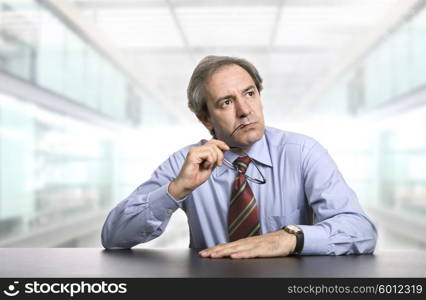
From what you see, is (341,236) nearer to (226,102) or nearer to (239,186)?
(239,186)

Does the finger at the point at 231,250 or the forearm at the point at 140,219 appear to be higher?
the forearm at the point at 140,219

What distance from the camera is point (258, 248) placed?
3.63 ft

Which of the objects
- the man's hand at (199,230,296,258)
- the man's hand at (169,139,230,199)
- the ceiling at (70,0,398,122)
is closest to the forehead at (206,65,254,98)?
the man's hand at (169,139,230,199)

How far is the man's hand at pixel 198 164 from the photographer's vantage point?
1.33 m

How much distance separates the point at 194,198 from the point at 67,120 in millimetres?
6079

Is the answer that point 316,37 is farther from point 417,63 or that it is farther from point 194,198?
point 194,198

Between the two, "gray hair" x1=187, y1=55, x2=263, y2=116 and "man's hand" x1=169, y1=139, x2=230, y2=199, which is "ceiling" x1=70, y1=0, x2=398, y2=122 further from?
"man's hand" x1=169, y1=139, x2=230, y2=199

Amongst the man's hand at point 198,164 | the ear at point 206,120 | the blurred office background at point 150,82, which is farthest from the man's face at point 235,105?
the blurred office background at point 150,82

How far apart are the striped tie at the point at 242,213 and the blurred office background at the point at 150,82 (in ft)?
13.1

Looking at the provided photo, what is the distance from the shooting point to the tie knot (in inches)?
68.2

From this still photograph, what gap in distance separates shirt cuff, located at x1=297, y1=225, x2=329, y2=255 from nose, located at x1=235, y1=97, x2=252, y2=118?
609 mm

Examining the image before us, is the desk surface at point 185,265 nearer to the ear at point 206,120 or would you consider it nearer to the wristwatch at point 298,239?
the wristwatch at point 298,239

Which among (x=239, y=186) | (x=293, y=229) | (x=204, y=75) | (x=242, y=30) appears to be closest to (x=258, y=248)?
(x=293, y=229)

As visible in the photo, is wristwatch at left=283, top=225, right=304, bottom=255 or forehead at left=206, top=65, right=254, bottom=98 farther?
forehead at left=206, top=65, right=254, bottom=98
